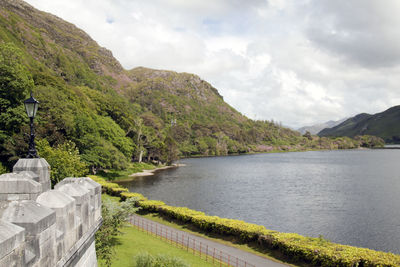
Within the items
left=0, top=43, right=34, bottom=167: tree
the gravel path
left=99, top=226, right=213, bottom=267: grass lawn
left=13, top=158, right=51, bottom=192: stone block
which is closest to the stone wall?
left=13, top=158, right=51, bottom=192: stone block

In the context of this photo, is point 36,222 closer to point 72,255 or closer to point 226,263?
point 72,255

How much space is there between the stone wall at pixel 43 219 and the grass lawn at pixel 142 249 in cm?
1207

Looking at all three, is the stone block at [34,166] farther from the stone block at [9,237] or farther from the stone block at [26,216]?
the stone block at [9,237]

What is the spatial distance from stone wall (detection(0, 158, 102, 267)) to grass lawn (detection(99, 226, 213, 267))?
12.1 meters

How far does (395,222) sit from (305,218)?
10.5 meters

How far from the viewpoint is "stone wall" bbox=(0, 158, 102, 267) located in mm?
4559

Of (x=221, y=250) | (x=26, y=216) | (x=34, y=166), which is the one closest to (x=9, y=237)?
(x=26, y=216)

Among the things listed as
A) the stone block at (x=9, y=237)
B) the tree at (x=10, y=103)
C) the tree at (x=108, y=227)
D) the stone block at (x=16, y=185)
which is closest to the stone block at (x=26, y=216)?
the stone block at (x=9, y=237)

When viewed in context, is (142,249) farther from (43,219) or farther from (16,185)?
(43,219)

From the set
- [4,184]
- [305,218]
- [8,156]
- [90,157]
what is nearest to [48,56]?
[90,157]

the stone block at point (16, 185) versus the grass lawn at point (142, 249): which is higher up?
the stone block at point (16, 185)

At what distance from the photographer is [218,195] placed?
52594mm

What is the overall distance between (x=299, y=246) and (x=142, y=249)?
12.4m

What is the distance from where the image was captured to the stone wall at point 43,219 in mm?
4559
